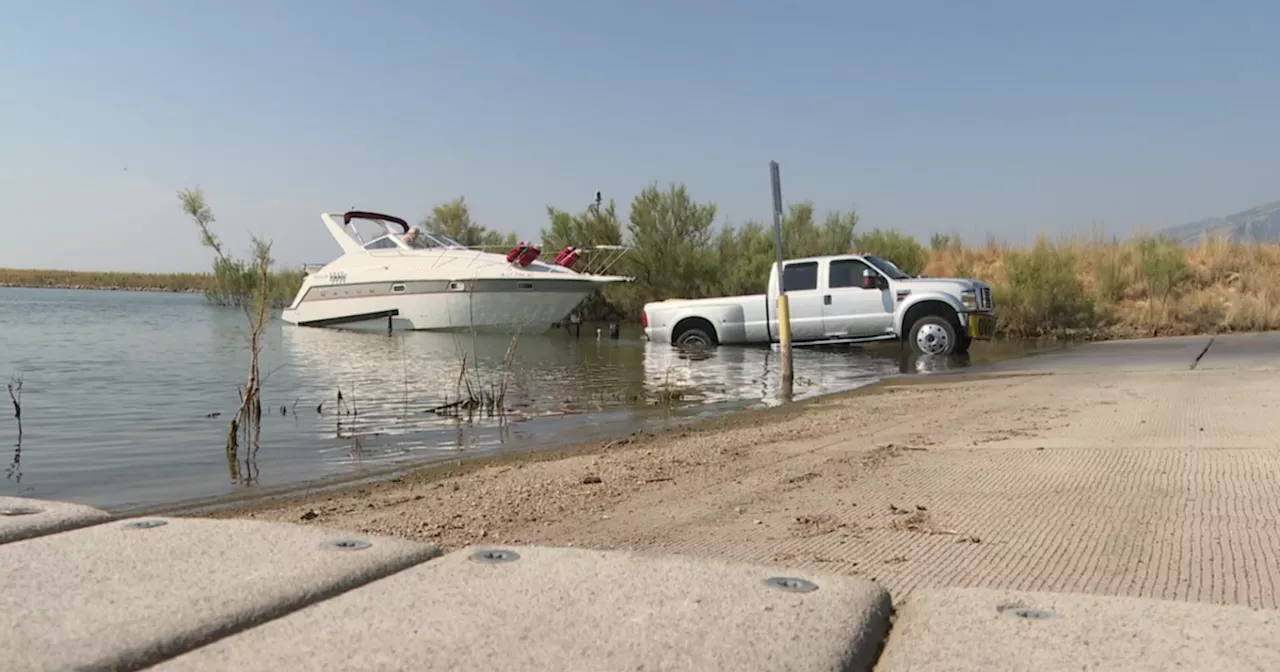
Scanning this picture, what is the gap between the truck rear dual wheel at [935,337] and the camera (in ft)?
59.3

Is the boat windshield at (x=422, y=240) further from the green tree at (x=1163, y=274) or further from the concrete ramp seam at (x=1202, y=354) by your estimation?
the concrete ramp seam at (x=1202, y=354)

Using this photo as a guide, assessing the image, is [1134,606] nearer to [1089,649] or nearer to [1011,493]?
[1089,649]

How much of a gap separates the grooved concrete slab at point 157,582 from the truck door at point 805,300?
16.8 meters

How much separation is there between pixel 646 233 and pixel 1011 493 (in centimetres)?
3078

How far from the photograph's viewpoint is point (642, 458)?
706 cm

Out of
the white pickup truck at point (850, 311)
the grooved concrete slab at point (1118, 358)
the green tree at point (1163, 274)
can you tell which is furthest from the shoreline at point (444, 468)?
the green tree at point (1163, 274)

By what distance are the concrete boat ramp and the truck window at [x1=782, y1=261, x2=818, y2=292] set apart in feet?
53.6

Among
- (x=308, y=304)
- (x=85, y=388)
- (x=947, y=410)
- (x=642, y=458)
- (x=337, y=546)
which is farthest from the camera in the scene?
(x=308, y=304)

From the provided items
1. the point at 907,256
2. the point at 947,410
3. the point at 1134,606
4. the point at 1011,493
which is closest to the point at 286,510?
the point at 1011,493

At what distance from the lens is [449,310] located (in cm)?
3139

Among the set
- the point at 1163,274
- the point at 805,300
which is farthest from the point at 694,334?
the point at 1163,274

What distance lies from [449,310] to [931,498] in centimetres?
2784

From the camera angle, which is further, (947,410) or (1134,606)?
(947,410)

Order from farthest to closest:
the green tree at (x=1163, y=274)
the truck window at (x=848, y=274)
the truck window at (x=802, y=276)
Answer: the green tree at (x=1163, y=274) → the truck window at (x=802, y=276) → the truck window at (x=848, y=274)
